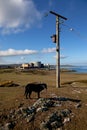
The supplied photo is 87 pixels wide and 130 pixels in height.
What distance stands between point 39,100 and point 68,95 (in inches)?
148

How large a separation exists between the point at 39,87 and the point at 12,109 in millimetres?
2988

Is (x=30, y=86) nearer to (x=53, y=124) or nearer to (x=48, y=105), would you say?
(x=48, y=105)

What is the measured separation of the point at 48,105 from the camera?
16.6 m

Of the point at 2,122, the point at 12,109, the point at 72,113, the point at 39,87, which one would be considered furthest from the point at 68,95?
the point at 2,122

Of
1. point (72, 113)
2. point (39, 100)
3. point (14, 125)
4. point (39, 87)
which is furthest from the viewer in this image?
point (39, 87)

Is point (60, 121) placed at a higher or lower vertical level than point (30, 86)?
lower

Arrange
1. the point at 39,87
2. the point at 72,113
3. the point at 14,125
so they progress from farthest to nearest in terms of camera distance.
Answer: the point at 39,87 < the point at 72,113 < the point at 14,125

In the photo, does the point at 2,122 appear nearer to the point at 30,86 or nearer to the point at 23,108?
the point at 23,108

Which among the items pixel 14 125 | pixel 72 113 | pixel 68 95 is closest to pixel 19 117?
pixel 14 125

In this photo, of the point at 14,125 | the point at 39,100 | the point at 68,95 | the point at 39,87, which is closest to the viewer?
the point at 14,125

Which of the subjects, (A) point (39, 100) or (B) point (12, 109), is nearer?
(B) point (12, 109)

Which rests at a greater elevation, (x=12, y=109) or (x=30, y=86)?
(x=30, y=86)

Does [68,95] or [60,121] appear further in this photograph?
[68,95]

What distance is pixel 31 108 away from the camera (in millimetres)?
16156
